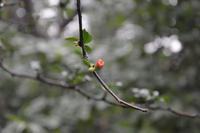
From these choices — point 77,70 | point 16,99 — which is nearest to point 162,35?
point 77,70

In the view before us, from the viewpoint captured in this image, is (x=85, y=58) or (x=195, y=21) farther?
(x=195, y=21)

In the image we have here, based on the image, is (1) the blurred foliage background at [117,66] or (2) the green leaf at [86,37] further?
(1) the blurred foliage background at [117,66]

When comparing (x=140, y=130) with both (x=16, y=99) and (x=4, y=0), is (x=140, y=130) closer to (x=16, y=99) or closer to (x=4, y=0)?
(x=16, y=99)

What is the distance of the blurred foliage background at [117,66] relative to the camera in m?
1.92

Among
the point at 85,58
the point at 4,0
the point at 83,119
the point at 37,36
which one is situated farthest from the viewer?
the point at 37,36

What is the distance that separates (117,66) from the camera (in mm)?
2328

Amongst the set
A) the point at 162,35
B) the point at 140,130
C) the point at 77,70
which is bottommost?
the point at 140,130

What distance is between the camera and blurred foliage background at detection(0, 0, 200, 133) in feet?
6.31

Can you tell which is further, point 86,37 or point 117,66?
point 117,66

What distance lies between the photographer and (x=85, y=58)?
0.84 metres

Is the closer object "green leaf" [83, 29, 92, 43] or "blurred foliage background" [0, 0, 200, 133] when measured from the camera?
"green leaf" [83, 29, 92, 43]

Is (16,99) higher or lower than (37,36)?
lower

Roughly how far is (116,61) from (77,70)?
3.35 ft

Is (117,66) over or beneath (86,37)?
beneath
